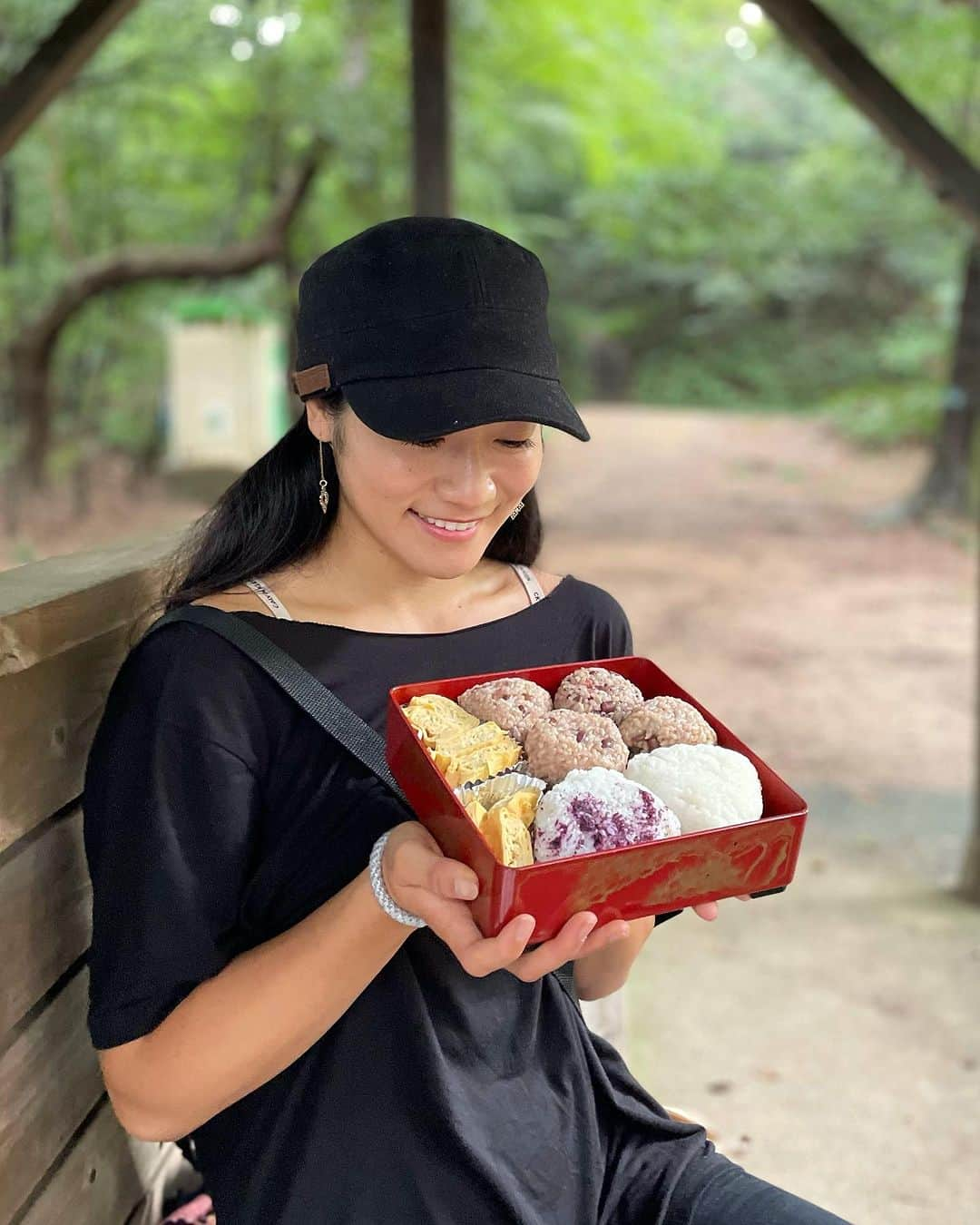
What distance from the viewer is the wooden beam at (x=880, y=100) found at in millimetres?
3082

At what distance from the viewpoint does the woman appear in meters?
1.15

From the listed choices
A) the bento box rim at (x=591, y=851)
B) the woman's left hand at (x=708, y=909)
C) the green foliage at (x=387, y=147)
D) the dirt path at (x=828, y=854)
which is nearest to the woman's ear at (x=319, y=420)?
the bento box rim at (x=591, y=851)

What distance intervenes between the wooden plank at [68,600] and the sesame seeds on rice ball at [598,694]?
21.3 inches

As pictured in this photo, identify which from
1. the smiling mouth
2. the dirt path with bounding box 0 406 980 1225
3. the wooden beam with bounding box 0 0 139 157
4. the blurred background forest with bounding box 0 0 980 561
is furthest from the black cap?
the blurred background forest with bounding box 0 0 980 561

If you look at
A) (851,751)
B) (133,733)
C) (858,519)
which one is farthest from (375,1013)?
(858,519)

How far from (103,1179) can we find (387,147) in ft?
26.5

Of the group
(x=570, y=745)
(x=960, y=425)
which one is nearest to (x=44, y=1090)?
(x=570, y=745)

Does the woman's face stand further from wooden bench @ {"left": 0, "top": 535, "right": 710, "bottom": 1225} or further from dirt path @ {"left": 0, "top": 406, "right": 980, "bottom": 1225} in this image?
dirt path @ {"left": 0, "top": 406, "right": 980, "bottom": 1225}

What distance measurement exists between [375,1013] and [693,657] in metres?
6.54

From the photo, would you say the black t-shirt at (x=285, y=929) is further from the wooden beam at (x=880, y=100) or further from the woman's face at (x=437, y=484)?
the wooden beam at (x=880, y=100)

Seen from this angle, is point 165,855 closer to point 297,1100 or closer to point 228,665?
point 228,665

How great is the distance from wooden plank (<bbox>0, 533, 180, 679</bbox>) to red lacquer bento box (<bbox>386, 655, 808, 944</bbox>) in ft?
1.25

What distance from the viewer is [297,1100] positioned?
1.25 m

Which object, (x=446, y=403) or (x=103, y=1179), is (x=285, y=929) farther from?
(x=446, y=403)
